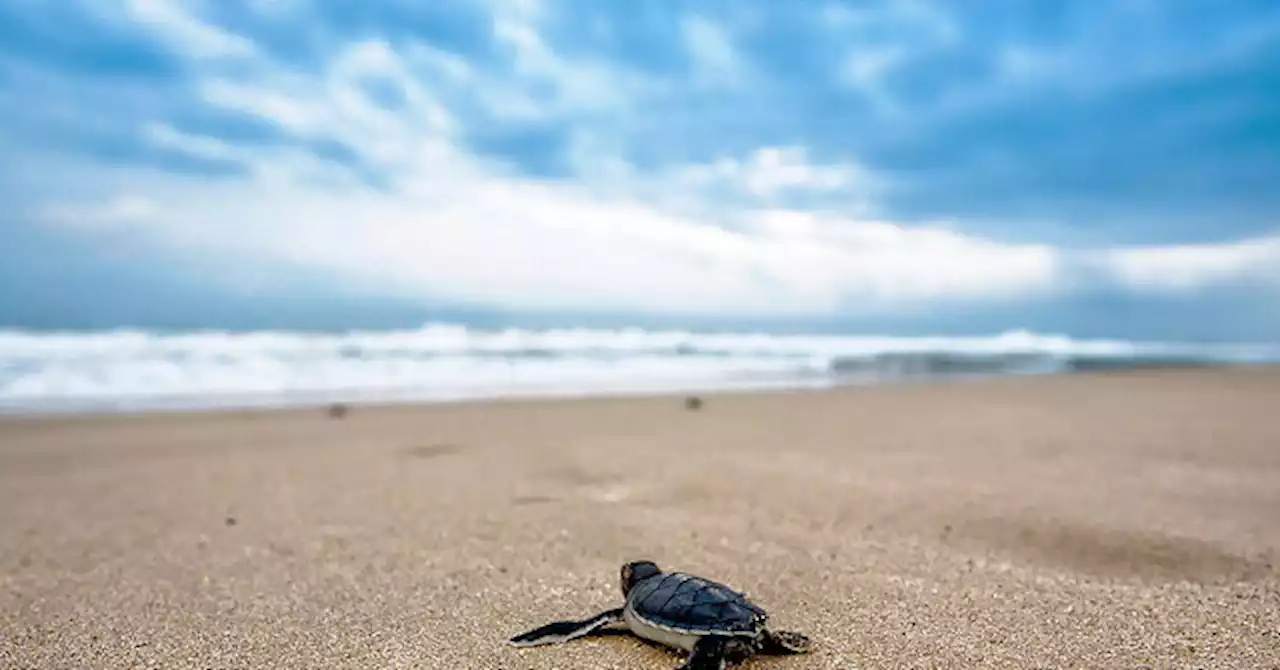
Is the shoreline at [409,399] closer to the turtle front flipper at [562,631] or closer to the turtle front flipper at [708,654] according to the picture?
the turtle front flipper at [562,631]

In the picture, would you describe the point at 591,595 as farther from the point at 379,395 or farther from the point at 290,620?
the point at 379,395

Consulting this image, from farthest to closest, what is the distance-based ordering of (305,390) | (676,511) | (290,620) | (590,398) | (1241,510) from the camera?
1. (305,390)
2. (590,398)
3. (676,511)
4. (1241,510)
5. (290,620)

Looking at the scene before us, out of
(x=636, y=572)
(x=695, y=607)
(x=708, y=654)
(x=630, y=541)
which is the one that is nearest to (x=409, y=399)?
Answer: (x=630, y=541)

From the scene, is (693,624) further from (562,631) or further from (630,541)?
(630,541)

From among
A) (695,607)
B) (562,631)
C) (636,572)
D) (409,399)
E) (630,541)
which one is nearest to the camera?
(695,607)

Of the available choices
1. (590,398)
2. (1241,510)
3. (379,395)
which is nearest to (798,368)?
(590,398)

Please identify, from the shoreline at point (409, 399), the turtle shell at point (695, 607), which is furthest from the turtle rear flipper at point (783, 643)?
the shoreline at point (409, 399)
